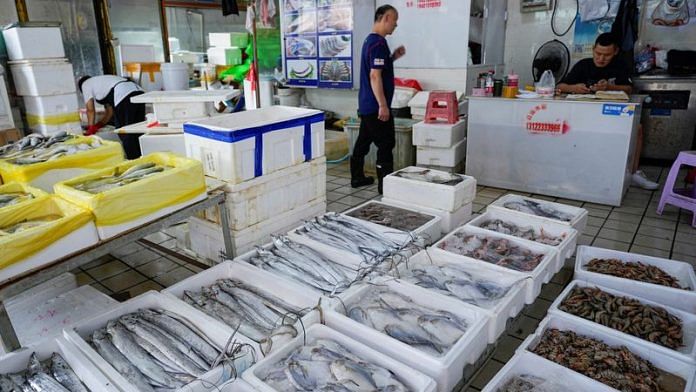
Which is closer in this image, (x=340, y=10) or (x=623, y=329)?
(x=623, y=329)

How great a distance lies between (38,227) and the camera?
2.20 meters

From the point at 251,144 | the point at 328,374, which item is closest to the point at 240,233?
the point at 251,144

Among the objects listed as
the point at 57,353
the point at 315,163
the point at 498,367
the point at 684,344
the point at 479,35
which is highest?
the point at 479,35

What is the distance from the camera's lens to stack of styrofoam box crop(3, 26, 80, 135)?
6.39 m

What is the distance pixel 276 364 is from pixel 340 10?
697 centimetres

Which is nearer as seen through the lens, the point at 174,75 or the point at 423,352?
the point at 423,352

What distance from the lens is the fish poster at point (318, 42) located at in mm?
7812

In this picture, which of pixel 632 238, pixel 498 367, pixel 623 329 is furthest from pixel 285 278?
pixel 632 238

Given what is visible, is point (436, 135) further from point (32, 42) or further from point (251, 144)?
point (32, 42)

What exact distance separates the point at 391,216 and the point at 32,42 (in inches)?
240

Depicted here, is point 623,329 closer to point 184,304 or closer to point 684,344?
point 684,344

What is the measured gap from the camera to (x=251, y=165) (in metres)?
3.41

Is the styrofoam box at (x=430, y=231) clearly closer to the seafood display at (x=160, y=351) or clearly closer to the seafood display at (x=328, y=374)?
the seafood display at (x=328, y=374)

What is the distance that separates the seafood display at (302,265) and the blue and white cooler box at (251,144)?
0.65 m
